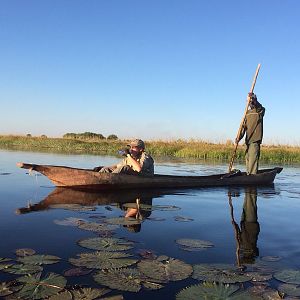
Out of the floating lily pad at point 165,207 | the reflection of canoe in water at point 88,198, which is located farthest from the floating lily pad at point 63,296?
the floating lily pad at point 165,207

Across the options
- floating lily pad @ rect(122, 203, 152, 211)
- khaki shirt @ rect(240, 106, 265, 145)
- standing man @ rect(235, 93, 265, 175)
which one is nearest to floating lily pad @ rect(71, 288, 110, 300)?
floating lily pad @ rect(122, 203, 152, 211)

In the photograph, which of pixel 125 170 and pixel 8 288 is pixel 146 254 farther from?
pixel 125 170

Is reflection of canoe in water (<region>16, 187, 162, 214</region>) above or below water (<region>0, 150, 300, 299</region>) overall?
above

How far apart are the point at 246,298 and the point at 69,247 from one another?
236cm

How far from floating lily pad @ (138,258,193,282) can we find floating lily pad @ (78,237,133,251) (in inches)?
22.3

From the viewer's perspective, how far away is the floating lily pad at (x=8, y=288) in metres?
3.44

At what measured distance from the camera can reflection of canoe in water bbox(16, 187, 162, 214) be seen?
806 centimetres

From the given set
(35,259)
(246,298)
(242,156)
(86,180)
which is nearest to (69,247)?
(35,259)

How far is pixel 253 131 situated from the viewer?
1302 cm

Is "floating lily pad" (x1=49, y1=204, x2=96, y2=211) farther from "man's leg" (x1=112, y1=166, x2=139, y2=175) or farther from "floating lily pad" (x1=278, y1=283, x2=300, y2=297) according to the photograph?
"floating lily pad" (x1=278, y1=283, x2=300, y2=297)

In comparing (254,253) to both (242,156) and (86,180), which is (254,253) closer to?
(86,180)

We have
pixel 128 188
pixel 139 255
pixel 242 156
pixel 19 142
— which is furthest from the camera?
pixel 19 142

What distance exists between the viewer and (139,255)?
4812 mm

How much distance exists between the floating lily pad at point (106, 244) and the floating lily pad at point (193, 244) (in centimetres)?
72
